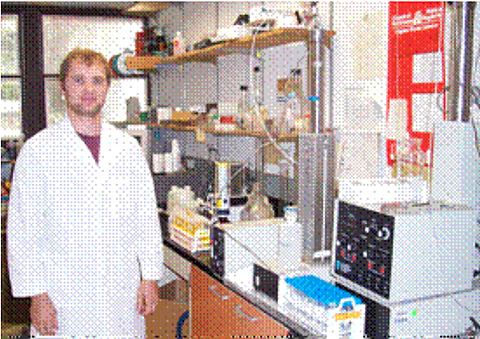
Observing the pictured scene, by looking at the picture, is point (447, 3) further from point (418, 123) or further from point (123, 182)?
point (123, 182)

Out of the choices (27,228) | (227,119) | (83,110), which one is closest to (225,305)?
(27,228)

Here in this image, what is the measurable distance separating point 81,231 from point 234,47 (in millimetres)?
Answer: 1403

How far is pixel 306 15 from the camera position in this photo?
7.59ft

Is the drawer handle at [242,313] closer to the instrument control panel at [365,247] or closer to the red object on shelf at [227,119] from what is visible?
the instrument control panel at [365,247]

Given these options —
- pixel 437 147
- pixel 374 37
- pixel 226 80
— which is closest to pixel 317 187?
pixel 437 147

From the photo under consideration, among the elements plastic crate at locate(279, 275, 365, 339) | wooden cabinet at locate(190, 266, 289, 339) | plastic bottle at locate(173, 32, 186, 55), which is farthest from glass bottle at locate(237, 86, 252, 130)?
plastic crate at locate(279, 275, 365, 339)

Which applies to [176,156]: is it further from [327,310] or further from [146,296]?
[327,310]

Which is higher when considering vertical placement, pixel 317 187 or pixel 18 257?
pixel 317 187

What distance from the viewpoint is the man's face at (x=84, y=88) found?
6.82 ft

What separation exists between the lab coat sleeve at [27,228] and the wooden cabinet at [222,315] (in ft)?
2.12

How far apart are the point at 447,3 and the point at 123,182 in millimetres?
1431

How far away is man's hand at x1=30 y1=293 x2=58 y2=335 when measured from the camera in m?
1.97

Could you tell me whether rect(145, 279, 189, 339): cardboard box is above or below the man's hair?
below

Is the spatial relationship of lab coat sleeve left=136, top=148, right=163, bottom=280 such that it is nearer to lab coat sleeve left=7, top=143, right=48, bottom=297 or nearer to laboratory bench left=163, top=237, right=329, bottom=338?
laboratory bench left=163, top=237, right=329, bottom=338
